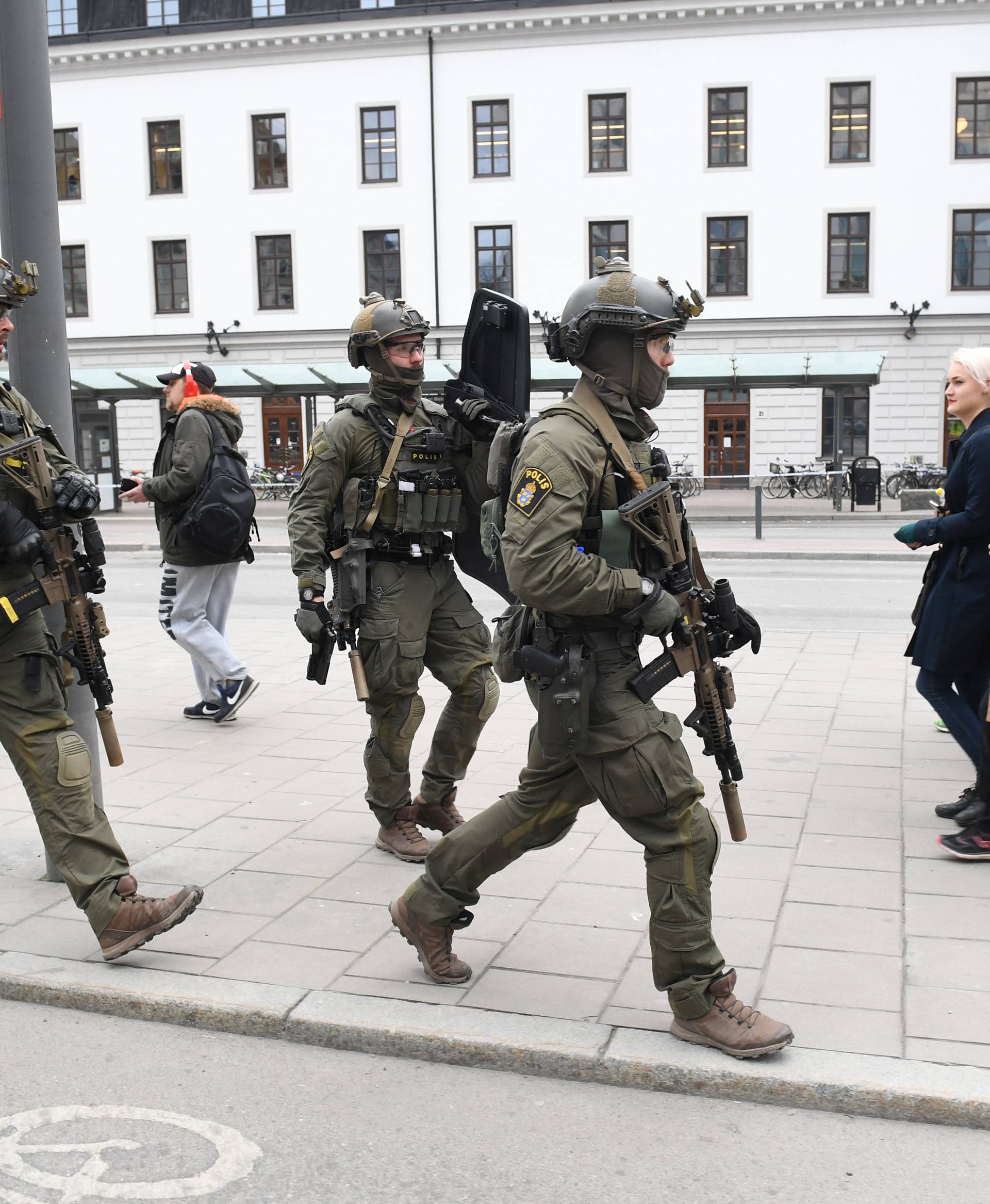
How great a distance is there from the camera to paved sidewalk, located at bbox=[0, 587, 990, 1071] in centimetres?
372

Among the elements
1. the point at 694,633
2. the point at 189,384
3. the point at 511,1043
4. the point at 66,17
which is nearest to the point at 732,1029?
the point at 511,1043

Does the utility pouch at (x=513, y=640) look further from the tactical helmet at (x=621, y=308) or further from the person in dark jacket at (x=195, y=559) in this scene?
the person in dark jacket at (x=195, y=559)

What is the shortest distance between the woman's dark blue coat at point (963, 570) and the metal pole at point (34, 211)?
3.26 m

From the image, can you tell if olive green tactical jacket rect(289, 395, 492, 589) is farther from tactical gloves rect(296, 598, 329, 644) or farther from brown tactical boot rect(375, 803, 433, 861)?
brown tactical boot rect(375, 803, 433, 861)

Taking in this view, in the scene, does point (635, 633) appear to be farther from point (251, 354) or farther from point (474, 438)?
point (251, 354)

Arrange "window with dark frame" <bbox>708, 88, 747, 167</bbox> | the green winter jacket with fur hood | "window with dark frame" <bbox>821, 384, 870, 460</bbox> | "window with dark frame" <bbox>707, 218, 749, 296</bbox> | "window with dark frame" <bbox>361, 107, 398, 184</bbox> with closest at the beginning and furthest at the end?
the green winter jacket with fur hood
"window with dark frame" <bbox>708, 88, 747, 167</bbox>
"window with dark frame" <bbox>707, 218, 749, 296</bbox>
"window with dark frame" <bbox>821, 384, 870, 460</bbox>
"window with dark frame" <bbox>361, 107, 398, 184</bbox>

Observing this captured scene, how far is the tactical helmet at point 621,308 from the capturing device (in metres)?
3.33

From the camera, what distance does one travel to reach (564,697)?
3271 millimetres

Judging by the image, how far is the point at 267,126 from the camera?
36.4 meters

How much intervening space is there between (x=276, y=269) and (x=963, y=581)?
34.2 m

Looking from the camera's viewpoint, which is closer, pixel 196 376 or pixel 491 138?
pixel 196 376

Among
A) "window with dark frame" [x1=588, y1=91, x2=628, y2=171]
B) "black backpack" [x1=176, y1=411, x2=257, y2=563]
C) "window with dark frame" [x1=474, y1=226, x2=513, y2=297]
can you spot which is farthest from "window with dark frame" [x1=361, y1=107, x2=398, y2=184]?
"black backpack" [x1=176, y1=411, x2=257, y2=563]

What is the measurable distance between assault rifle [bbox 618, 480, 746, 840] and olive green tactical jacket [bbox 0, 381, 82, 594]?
1.90 meters

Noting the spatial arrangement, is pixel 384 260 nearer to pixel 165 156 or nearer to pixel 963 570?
pixel 165 156
